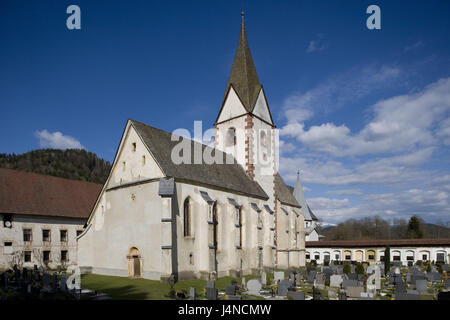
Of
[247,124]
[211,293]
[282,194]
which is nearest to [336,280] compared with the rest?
[211,293]

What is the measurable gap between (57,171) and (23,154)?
87.5 feet

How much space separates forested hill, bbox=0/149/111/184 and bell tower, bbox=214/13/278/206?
5492 cm

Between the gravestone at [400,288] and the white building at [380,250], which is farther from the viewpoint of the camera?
the white building at [380,250]

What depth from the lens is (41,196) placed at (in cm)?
3262

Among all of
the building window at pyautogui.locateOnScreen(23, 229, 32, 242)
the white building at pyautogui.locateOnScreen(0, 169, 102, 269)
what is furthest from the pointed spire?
the building window at pyautogui.locateOnScreen(23, 229, 32, 242)

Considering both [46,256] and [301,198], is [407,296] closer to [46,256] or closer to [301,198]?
[46,256]

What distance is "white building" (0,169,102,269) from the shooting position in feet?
93.7

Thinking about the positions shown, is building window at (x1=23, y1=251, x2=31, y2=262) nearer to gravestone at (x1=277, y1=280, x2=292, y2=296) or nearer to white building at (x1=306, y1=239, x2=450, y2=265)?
gravestone at (x1=277, y1=280, x2=292, y2=296)

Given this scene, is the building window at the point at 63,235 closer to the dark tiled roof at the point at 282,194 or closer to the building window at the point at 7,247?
the building window at the point at 7,247

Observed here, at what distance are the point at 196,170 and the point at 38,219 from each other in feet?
53.7

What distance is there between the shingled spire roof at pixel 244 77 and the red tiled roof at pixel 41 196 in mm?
19342

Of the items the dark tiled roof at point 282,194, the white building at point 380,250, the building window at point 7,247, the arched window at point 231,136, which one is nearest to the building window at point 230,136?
the arched window at point 231,136

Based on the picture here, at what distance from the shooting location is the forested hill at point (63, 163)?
88688 mm
